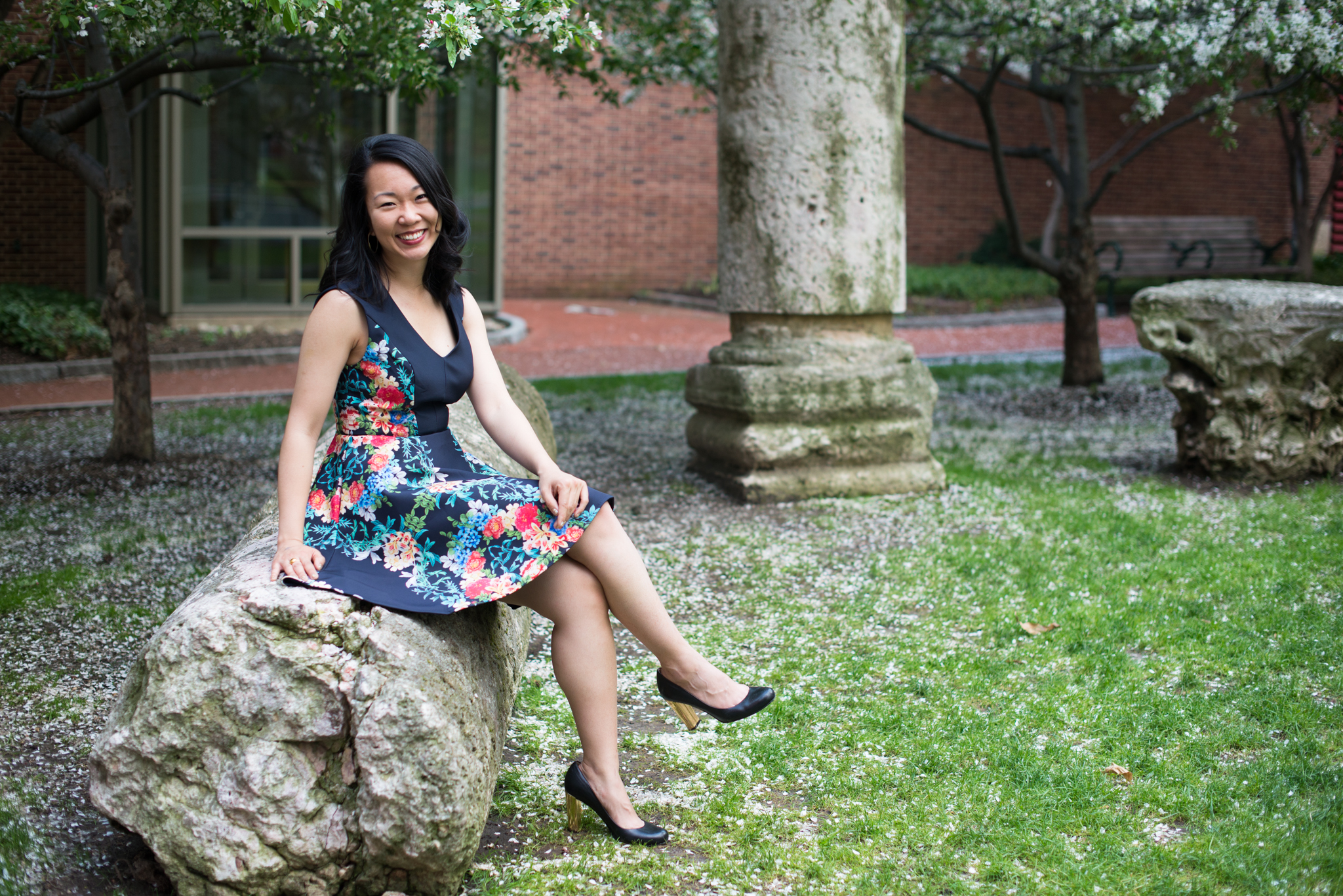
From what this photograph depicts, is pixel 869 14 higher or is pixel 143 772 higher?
pixel 869 14

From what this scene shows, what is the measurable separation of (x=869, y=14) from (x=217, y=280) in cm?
891

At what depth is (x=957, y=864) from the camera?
9.14 ft

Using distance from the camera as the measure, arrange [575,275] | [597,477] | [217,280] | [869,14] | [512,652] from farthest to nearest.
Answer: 1. [575,275]
2. [217,280]
3. [597,477]
4. [869,14]
5. [512,652]

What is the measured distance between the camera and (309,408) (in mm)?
2830

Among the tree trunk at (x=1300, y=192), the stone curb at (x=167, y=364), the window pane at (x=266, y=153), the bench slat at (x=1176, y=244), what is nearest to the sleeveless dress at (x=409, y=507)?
the stone curb at (x=167, y=364)

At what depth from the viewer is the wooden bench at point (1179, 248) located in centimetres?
1595

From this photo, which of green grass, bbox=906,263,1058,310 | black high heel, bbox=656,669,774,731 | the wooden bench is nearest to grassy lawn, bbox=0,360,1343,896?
black high heel, bbox=656,669,774,731

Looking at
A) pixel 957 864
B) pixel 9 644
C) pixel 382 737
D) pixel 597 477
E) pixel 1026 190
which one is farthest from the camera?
pixel 1026 190

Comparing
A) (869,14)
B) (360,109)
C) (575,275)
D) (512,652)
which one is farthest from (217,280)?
(512,652)

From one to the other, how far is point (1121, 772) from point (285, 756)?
215 centimetres

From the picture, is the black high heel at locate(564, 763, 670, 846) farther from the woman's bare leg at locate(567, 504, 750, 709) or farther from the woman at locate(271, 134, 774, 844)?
the woman's bare leg at locate(567, 504, 750, 709)

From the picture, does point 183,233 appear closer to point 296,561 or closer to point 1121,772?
point 296,561

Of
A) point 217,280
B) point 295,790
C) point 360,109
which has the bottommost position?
point 295,790

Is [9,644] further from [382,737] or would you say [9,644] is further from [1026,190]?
[1026,190]
